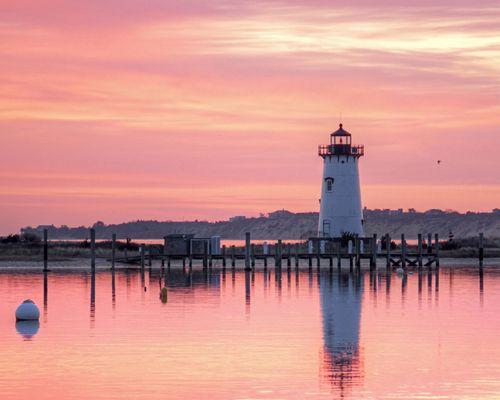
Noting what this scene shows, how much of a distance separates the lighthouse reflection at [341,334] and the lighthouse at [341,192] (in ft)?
77.8

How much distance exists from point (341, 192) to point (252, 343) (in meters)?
55.1

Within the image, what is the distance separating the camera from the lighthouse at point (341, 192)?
3477 inches

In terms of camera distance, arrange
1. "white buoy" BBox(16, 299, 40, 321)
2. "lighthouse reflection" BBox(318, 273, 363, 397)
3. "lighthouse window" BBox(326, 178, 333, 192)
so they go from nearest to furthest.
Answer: "lighthouse reflection" BBox(318, 273, 363, 397), "white buoy" BBox(16, 299, 40, 321), "lighthouse window" BBox(326, 178, 333, 192)

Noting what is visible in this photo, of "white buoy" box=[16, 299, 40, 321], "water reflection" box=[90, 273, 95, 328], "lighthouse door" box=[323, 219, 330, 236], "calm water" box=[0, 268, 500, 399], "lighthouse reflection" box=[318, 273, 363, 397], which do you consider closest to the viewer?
"calm water" box=[0, 268, 500, 399]

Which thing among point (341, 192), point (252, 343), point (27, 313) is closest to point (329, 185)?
point (341, 192)

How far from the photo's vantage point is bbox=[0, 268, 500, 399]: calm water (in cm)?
2564

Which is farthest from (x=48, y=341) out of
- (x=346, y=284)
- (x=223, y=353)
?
(x=346, y=284)

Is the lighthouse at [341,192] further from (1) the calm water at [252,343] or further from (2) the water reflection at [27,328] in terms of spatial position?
(2) the water reflection at [27,328]

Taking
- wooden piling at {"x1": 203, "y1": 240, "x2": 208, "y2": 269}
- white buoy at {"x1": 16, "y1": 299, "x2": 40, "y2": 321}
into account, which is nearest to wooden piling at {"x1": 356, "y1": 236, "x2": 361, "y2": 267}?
wooden piling at {"x1": 203, "y1": 240, "x2": 208, "y2": 269}

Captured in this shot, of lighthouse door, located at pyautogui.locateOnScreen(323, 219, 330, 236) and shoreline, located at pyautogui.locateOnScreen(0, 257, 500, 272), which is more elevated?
lighthouse door, located at pyautogui.locateOnScreen(323, 219, 330, 236)

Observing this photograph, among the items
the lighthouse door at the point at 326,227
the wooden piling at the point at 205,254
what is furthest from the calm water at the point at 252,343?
the lighthouse door at the point at 326,227

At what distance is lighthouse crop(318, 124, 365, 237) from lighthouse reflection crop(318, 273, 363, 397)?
23710 millimetres

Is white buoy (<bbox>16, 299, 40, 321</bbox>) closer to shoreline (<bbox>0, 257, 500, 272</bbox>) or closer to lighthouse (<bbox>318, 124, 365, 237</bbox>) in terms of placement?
shoreline (<bbox>0, 257, 500, 272</bbox>)

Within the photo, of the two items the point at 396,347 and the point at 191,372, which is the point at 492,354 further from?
the point at 191,372
